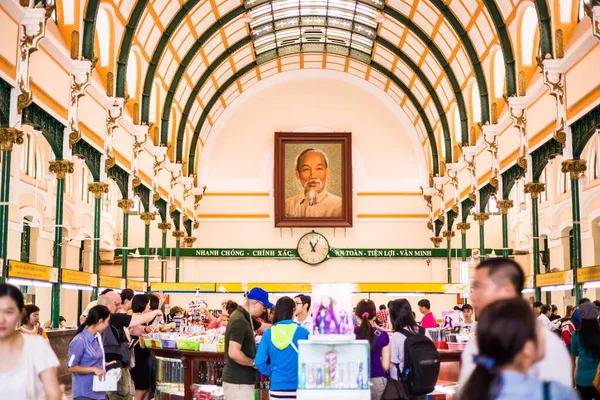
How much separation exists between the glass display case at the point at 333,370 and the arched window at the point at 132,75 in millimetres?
21105

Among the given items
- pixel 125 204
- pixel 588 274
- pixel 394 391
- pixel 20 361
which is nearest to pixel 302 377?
pixel 394 391

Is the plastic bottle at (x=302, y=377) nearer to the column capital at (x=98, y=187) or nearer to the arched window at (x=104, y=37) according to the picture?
the column capital at (x=98, y=187)

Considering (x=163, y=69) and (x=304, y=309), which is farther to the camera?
(x=163, y=69)

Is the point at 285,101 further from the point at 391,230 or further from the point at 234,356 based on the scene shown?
the point at 234,356

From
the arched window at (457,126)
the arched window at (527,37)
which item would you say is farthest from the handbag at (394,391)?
the arched window at (457,126)

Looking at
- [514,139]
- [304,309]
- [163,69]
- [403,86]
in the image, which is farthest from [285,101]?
[304,309]

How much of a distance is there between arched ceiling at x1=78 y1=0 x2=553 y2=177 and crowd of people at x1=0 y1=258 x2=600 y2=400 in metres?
14.6

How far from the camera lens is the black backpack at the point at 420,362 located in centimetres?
766

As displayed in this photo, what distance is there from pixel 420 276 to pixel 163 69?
57.6 ft

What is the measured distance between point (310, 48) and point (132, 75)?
1375 cm

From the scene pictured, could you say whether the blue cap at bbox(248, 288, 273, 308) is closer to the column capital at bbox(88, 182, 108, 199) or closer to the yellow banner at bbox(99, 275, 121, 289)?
the column capital at bbox(88, 182, 108, 199)

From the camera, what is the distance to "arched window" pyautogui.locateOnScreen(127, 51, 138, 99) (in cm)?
2670

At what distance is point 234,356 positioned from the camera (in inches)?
301

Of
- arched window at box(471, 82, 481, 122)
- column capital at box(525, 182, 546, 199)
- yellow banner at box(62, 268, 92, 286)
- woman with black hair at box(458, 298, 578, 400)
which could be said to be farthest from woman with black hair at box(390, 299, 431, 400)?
arched window at box(471, 82, 481, 122)
